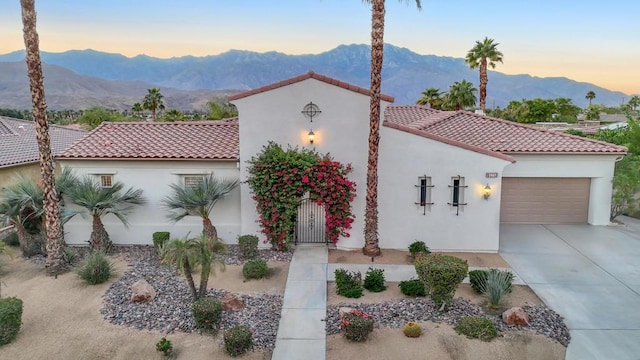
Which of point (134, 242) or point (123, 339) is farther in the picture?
point (134, 242)

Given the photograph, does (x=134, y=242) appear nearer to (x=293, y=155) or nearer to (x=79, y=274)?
(x=79, y=274)

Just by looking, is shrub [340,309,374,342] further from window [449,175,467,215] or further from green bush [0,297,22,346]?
green bush [0,297,22,346]

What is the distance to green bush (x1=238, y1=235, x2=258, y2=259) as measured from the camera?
603 inches

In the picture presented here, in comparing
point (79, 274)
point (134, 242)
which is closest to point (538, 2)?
point (134, 242)

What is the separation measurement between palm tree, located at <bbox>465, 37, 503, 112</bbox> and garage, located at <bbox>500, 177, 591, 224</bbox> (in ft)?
70.8

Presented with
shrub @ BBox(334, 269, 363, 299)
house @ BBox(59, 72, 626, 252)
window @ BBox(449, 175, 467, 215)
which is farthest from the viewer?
window @ BBox(449, 175, 467, 215)

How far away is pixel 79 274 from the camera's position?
1335cm

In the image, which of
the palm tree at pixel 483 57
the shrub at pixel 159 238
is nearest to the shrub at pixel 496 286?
the shrub at pixel 159 238

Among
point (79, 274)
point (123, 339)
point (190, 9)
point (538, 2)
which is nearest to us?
point (123, 339)

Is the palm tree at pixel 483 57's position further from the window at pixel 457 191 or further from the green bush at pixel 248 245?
the green bush at pixel 248 245

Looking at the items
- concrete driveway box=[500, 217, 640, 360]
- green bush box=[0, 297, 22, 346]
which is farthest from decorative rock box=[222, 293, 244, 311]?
concrete driveway box=[500, 217, 640, 360]

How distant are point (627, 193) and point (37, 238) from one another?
24.6 meters

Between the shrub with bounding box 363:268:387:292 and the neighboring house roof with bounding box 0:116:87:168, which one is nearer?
the shrub with bounding box 363:268:387:292

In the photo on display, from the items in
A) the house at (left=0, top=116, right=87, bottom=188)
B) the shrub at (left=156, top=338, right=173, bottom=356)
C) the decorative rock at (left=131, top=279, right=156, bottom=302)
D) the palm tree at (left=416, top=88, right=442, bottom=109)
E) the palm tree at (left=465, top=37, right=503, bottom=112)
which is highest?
the palm tree at (left=465, top=37, right=503, bottom=112)
